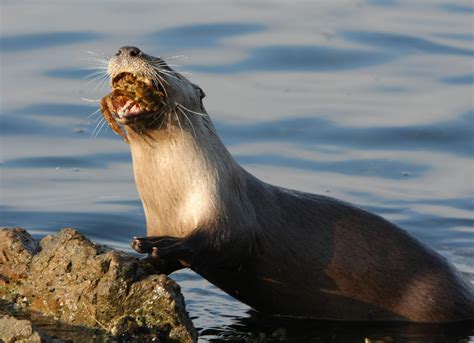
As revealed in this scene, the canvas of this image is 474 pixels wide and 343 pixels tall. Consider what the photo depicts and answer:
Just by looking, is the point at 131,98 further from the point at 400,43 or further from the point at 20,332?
the point at 400,43

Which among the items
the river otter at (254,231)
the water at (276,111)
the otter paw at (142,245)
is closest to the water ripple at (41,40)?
the water at (276,111)

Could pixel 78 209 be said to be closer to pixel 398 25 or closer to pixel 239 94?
pixel 239 94

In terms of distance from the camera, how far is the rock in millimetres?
6590

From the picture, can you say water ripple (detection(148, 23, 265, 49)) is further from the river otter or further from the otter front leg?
the otter front leg

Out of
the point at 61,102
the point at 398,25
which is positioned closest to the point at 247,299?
the point at 61,102

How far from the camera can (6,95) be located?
1431cm

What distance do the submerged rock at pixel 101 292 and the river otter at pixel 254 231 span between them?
33cm

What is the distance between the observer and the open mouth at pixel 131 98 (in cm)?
773

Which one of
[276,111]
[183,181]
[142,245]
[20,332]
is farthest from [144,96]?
[276,111]

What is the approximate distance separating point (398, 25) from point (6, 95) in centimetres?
603

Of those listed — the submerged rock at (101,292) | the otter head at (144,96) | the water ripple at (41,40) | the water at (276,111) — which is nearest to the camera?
the submerged rock at (101,292)

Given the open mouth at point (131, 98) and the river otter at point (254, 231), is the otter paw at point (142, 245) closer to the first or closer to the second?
the river otter at point (254, 231)

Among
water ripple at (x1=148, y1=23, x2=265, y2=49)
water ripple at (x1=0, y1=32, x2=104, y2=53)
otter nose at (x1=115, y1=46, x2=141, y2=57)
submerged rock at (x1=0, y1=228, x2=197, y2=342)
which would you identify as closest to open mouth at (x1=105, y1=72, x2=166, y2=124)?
otter nose at (x1=115, y1=46, x2=141, y2=57)

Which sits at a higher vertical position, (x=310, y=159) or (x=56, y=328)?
(x=310, y=159)
